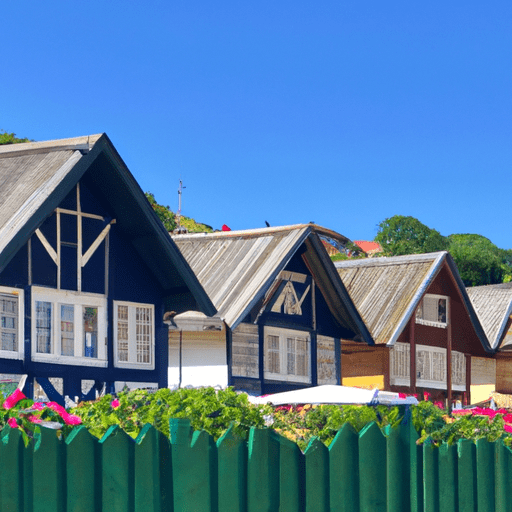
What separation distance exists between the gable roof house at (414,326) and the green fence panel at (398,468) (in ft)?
82.3

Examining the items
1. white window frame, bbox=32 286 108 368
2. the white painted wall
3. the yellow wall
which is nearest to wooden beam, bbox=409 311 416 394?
the yellow wall

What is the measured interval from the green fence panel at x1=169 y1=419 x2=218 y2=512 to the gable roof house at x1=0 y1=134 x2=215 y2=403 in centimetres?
1324

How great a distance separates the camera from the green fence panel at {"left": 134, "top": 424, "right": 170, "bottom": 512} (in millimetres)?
5996

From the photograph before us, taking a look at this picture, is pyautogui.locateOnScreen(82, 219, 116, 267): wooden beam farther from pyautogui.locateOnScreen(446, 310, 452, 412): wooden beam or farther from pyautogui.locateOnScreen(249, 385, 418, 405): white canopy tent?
pyautogui.locateOnScreen(446, 310, 452, 412): wooden beam

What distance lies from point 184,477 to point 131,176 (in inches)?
610

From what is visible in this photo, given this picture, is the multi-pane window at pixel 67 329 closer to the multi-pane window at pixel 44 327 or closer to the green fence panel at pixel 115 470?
the multi-pane window at pixel 44 327

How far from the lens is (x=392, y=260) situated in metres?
36.2

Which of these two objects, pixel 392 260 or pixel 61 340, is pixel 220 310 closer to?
pixel 61 340

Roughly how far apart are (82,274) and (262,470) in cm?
1588

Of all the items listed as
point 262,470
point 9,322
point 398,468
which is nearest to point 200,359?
point 9,322

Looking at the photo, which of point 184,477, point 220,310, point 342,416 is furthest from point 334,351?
point 184,477

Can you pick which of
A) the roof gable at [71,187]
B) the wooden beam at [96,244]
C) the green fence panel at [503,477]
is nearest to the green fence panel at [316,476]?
the green fence panel at [503,477]

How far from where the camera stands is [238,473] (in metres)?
6.33

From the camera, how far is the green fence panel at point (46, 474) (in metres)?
5.68
